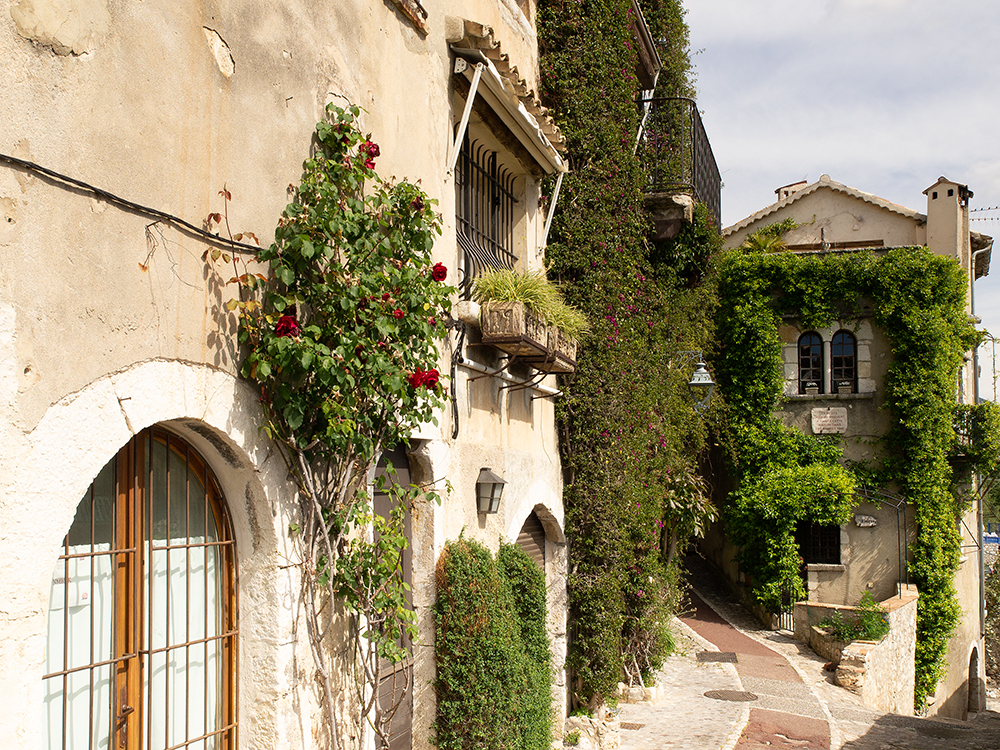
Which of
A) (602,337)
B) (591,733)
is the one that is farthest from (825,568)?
(602,337)

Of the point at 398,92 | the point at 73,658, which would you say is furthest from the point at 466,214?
the point at 73,658

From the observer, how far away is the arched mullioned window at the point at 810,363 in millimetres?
16750

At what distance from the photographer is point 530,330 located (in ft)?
21.0

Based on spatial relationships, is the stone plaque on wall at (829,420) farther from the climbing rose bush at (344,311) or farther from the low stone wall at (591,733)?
the climbing rose bush at (344,311)

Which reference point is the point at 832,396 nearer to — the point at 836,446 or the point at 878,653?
the point at 836,446

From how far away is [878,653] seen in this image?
42.3 feet

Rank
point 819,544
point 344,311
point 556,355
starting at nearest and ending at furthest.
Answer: point 344,311 < point 556,355 < point 819,544

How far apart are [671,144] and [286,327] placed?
813 cm

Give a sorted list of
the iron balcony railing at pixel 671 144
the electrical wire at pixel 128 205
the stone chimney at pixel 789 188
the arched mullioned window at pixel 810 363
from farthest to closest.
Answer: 1. the stone chimney at pixel 789 188
2. the arched mullioned window at pixel 810 363
3. the iron balcony railing at pixel 671 144
4. the electrical wire at pixel 128 205

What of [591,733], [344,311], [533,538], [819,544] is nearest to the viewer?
[344,311]

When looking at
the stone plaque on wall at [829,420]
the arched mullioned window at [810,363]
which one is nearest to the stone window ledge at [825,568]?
the stone plaque on wall at [829,420]

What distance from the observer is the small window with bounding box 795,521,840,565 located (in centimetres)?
1641

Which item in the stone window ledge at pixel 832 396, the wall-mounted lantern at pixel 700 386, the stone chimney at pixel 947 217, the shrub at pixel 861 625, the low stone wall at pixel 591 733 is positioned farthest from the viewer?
the stone chimney at pixel 947 217

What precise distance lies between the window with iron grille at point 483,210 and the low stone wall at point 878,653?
27.9ft
